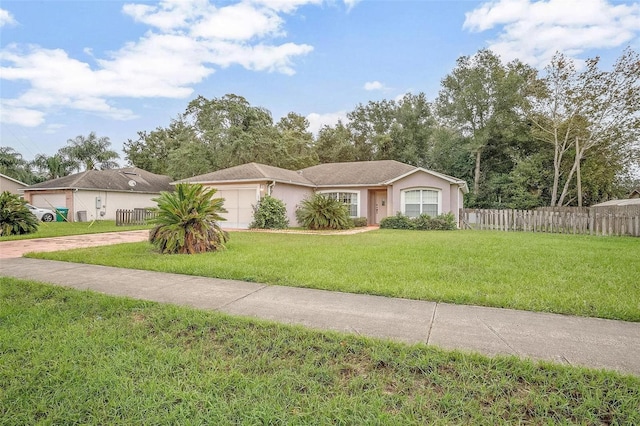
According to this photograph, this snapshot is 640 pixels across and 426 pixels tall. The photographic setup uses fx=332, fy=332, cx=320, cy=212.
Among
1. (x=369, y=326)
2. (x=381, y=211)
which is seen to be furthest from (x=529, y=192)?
(x=369, y=326)

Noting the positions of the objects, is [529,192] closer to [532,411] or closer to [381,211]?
[381,211]

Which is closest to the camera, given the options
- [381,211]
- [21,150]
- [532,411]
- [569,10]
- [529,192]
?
[532,411]

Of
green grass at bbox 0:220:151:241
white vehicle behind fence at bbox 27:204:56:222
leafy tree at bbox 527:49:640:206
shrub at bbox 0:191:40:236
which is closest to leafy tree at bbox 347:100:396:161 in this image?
leafy tree at bbox 527:49:640:206

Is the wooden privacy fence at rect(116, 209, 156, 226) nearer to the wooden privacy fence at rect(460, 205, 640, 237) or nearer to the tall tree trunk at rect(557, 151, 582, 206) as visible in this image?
the wooden privacy fence at rect(460, 205, 640, 237)

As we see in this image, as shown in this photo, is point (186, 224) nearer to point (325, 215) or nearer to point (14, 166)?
point (325, 215)

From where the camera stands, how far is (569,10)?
516 inches

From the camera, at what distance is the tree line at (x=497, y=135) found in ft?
73.5

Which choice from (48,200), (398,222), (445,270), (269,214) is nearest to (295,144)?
(269,214)

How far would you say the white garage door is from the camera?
60.5 feet

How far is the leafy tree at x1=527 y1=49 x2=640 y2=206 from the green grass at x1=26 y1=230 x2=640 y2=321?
17693 millimetres

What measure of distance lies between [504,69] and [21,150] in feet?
165

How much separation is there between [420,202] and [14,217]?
1893 centimetres

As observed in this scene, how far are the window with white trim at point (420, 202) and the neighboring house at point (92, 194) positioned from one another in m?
21.4

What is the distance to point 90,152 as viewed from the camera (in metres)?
37.4
